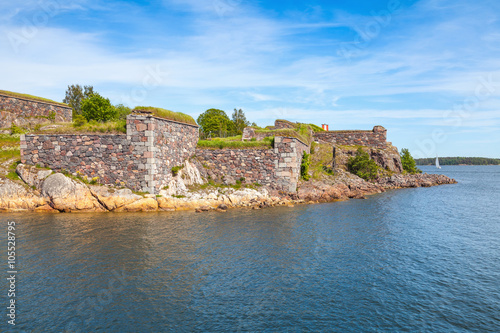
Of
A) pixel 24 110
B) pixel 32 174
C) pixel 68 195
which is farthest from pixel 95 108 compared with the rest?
pixel 68 195

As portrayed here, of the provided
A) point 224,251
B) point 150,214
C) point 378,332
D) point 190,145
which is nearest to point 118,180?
point 150,214

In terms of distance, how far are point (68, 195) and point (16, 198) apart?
423 centimetres

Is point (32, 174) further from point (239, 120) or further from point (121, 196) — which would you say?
point (239, 120)

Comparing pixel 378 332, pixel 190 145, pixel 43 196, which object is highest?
pixel 190 145

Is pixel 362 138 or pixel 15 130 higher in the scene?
pixel 362 138

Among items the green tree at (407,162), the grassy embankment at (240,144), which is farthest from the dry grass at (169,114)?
the green tree at (407,162)

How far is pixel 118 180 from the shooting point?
91.1ft

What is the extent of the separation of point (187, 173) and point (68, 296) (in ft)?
70.0

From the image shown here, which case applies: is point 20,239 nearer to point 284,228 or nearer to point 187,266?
point 187,266

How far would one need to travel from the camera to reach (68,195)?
26.4 metres

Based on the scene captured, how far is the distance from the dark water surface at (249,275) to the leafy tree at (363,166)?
26.5 meters

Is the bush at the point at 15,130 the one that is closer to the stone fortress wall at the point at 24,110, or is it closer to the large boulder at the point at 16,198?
the stone fortress wall at the point at 24,110

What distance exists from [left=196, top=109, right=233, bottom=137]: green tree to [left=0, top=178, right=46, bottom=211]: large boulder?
4625cm

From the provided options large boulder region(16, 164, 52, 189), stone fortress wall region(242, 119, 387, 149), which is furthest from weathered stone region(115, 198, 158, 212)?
stone fortress wall region(242, 119, 387, 149)
